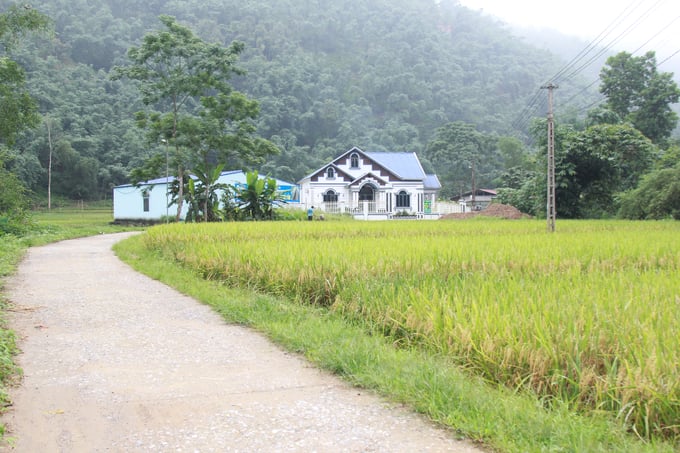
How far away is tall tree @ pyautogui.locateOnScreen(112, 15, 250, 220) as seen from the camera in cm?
2862

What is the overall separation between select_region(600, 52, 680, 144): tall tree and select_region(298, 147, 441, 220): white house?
15.3m

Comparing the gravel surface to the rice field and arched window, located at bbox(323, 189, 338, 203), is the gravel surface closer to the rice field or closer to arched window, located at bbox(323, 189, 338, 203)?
the rice field

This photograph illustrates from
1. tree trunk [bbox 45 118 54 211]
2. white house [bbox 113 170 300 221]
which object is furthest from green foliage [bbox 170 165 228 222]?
tree trunk [bbox 45 118 54 211]

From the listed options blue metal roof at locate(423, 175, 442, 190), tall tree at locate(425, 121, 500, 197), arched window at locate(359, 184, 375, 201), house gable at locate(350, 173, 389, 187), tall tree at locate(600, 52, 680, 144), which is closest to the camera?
tall tree at locate(600, 52, 680, 144)

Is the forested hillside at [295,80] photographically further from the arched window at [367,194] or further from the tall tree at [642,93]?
the tall tree at [642,93]

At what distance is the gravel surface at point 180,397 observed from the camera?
11.0 feet

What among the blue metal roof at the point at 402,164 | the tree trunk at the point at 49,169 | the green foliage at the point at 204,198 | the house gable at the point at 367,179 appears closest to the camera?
the green foliage at the point at 204,198

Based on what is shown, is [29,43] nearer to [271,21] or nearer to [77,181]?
[77,181]

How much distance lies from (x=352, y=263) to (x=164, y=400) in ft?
13.7

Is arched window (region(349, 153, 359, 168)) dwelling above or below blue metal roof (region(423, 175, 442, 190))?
above

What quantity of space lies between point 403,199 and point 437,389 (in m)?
44.7

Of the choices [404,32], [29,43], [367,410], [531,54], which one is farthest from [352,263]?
[531,54]

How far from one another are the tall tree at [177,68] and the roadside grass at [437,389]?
23740mm

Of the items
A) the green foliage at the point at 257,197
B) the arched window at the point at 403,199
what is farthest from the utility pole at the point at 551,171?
the arched window at the point at 403,199
